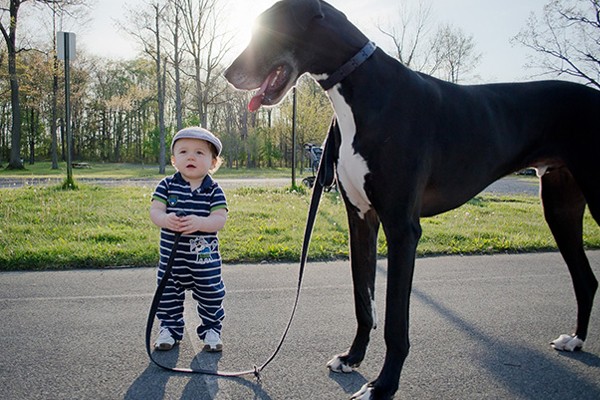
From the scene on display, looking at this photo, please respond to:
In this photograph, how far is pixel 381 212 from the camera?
2457mm

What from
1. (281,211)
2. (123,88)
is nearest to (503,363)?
(281,211)

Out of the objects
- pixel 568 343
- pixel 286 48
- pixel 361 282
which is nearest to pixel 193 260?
pixel 361 282

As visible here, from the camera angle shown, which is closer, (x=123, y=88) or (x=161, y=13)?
(x=161, y=13)

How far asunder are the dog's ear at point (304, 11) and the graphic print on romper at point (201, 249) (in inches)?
59.3

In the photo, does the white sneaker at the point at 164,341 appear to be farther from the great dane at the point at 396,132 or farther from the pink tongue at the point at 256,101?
the pink tongue at the point at 256,101

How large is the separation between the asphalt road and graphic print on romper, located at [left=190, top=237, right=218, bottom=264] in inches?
23.4

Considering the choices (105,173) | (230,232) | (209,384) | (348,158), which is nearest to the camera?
(348,158)

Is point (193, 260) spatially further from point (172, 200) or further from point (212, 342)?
point (212, 342)

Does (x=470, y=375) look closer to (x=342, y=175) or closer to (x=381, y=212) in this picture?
(x=381, y=212)

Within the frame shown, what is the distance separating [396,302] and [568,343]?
1578 mm

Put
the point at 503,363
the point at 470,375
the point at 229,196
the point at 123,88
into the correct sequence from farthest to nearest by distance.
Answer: the point at 123,88 → the point at 229,196 → the point at 503,363 → the point at 470,375

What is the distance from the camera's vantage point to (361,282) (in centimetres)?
288

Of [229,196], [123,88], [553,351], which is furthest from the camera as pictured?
[123,88]

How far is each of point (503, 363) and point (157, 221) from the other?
231 cm
